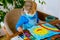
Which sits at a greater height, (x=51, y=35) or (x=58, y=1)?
(x=58, y=1)

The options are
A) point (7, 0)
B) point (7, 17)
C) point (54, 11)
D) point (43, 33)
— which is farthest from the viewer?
point (54, 11)

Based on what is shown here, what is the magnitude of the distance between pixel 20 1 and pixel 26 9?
70 centimetres

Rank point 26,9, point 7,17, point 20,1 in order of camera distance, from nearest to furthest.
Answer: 1. point 26,9
2. point 7,17
3. point 20,1

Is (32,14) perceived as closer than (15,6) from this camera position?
Yes

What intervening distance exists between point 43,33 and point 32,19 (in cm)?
29

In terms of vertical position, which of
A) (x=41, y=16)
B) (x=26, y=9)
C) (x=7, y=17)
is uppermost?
(x=26, y=9)

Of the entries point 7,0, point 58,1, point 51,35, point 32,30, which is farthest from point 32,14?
point 58,1

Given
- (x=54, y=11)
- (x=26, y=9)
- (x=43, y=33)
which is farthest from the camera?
(x=54, y=11)

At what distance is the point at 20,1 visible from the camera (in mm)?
1777

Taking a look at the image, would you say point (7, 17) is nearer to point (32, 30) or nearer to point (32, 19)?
point (32, 19)

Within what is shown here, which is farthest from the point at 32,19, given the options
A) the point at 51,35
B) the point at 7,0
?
the point at 7,0

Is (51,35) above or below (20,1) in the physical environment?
below

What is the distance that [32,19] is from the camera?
1175mm

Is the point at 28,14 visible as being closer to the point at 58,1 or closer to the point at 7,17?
the point at 7,17
